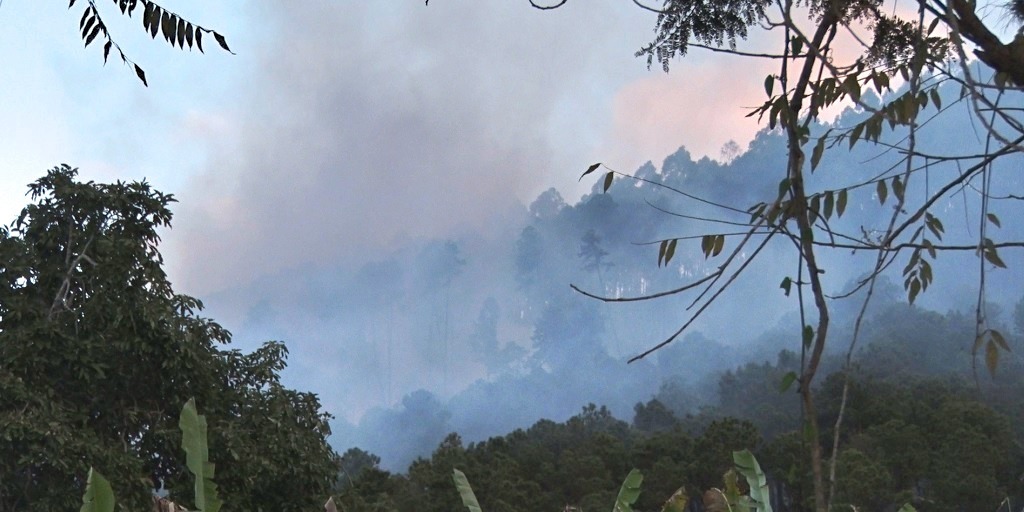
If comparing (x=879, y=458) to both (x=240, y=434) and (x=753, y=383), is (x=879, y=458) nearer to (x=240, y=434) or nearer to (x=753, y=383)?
(x=240, y=434)

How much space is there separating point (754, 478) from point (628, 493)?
0.87 ft

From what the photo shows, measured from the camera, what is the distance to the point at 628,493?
1896 mm

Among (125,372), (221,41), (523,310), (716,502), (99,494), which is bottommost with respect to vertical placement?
(716,502)

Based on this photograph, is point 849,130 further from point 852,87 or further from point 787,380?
point 787,380

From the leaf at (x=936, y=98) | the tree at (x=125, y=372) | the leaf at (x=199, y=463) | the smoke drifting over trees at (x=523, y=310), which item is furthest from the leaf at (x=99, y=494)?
the smoke drifting over trees at (x=523, y=310)

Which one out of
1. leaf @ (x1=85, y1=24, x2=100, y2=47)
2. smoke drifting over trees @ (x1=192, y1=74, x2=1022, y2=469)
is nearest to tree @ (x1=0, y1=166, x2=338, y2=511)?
leaf @ (x1=85, y1=24, x2=100, y2=47)

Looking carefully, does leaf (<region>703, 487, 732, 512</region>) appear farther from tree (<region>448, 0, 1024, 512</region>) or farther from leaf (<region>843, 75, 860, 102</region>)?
leaf (<region>843, 75, 860, 102</region>)

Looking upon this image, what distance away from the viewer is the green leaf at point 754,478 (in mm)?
1838

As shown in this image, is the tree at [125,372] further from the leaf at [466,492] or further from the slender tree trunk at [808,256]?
the slender tree trunk at [808,256]

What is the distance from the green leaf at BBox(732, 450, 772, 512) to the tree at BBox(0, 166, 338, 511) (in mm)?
4979

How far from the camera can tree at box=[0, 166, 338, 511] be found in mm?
5957

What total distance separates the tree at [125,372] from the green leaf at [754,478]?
4979mm

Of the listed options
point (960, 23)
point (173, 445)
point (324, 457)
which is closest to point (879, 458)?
point (324, 457)

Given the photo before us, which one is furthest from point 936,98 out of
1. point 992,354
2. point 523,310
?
point 523,310
